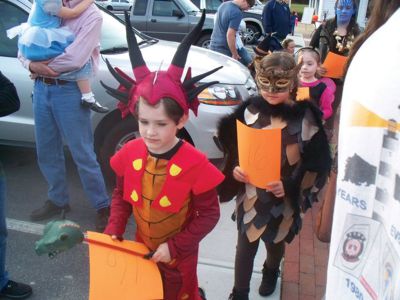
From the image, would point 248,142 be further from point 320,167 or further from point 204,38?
point 204,38

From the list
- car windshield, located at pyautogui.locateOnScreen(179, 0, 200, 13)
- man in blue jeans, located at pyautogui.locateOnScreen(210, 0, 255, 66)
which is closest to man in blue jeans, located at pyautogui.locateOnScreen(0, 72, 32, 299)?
man in blue jeans, located at pyautogui.locateOnScreen(210, 0, 255, 66)

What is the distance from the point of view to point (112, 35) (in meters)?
4.61

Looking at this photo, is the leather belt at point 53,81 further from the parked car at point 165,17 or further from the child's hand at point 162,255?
the parked car at point 165,17

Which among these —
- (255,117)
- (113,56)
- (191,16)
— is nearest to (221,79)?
(113,56)

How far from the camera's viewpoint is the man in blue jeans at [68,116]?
10.2ft

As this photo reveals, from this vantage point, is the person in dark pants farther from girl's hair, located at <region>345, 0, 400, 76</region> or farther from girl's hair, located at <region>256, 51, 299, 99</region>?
girl's hair, located at <region>345, 0, 400, 76</region>

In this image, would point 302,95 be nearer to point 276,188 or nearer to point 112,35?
point 276,188

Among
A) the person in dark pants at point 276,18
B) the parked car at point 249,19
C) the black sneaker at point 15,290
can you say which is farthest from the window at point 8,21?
the parked car at point 249,19

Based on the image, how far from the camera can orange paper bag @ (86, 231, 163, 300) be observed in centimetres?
175

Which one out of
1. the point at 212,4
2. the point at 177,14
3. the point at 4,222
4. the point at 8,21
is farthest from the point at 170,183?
the point at 212,4

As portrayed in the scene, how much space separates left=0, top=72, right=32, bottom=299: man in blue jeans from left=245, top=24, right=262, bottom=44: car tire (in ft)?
40.3

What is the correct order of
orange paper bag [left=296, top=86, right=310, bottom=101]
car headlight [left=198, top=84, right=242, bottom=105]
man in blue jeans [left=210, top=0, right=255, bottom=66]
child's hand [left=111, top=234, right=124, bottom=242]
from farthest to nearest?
man in blue jeans [left=210, top=0, right=255, bottom=66]
car headlight [left=198, top=84, right=242, bottom=105]
orange paper bag [left=296, top=86, right=310, bottom=101]
child's hand [left=111, top=234, right=124, bottom=242]

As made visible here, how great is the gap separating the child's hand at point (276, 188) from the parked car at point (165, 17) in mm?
9857

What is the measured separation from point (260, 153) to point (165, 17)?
33.8ft
